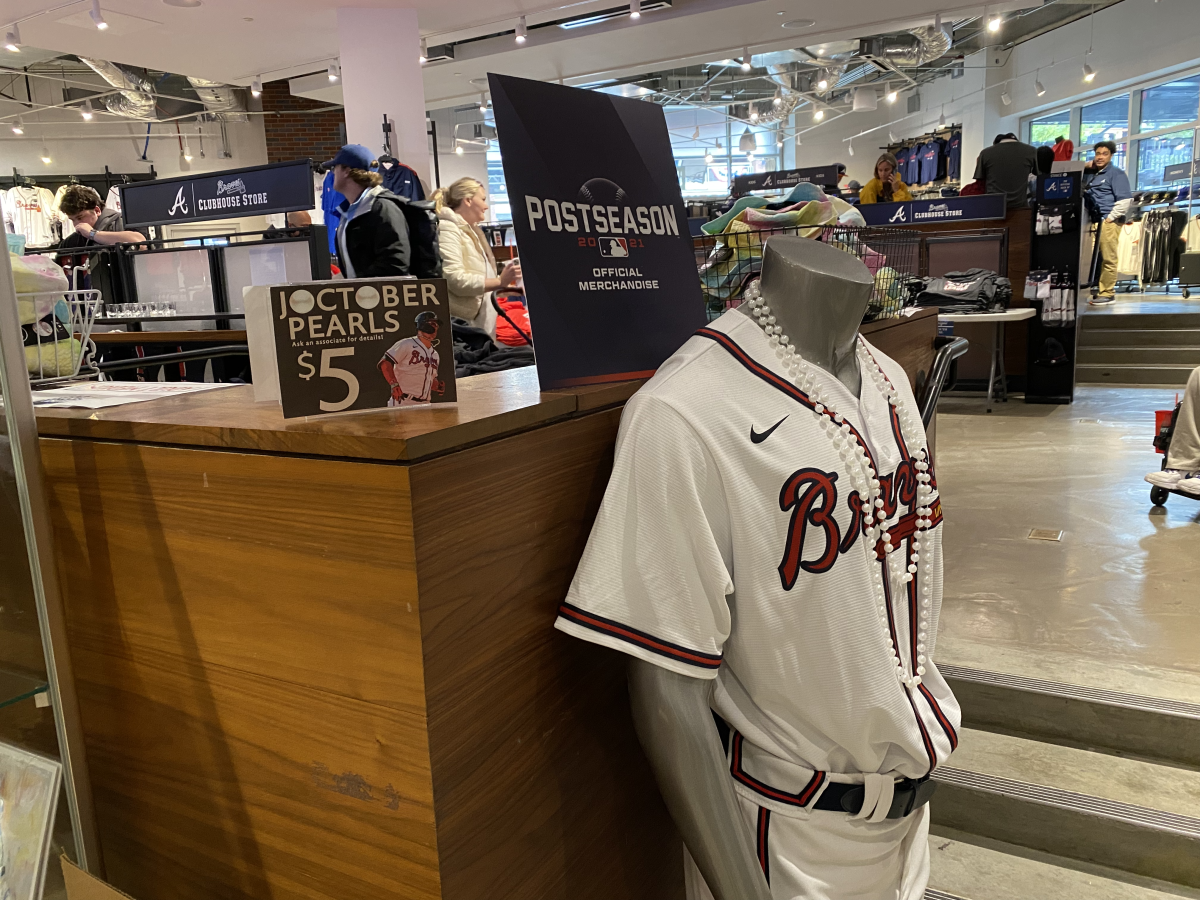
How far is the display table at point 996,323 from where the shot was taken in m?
6.04

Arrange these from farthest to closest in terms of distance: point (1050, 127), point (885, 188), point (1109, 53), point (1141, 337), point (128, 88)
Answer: point (1050, 127)
point (1109, 53)
point (128, 88)
point (885, 188)
point (1141, 337)

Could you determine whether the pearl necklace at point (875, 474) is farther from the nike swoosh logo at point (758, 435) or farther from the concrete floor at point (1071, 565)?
the concrete floor at point (1071, 565)

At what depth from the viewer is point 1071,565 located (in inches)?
130

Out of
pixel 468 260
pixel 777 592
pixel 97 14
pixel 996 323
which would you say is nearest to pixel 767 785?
pixel 777 592

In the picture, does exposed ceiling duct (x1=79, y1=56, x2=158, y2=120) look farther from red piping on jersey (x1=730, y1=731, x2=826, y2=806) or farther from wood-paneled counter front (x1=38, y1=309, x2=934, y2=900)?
red piping on jersey (x1=730, y1=731, x2=826, y2=806)

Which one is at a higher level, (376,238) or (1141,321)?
(376,238)

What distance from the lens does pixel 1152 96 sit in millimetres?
12836

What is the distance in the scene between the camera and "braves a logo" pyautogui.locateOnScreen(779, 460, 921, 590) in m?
0.89

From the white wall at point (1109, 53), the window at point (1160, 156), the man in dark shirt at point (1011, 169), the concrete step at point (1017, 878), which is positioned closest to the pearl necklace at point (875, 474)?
the concrete step at point (1017, 878)

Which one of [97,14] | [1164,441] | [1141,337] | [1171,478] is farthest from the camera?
[1141,337]

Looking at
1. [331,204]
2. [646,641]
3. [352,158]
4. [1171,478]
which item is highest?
[352,158]

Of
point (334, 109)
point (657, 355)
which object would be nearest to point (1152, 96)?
point (334, 109)

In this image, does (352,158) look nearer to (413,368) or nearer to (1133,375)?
(413,368)

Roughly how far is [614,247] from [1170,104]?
48.8ft
